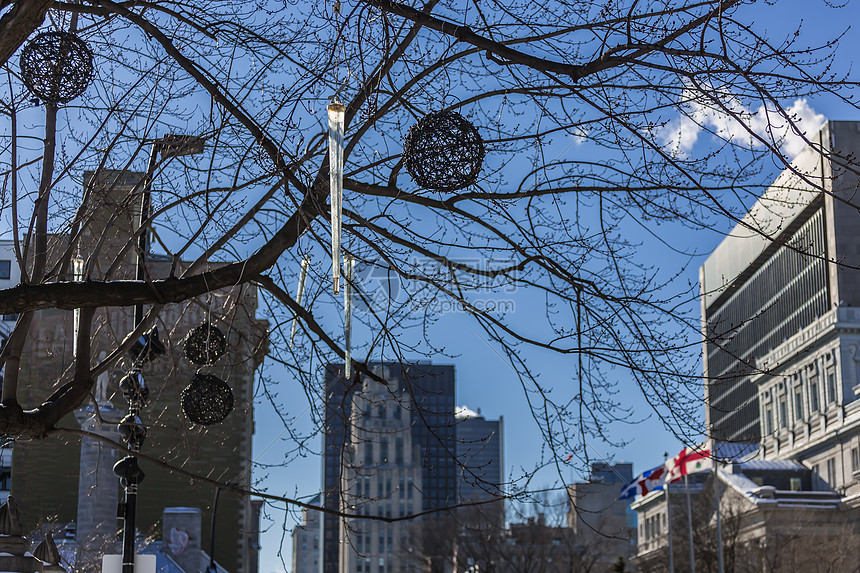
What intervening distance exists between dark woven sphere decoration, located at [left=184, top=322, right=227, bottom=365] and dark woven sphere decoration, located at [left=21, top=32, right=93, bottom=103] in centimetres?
250

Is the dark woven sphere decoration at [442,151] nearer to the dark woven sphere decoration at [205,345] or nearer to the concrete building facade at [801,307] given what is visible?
the dark woven sphere decoration at [205,345]

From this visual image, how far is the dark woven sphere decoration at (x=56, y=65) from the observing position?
934 cm

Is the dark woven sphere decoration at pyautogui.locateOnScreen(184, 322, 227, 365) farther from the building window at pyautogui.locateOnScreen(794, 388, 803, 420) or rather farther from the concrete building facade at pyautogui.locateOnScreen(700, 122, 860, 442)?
the building window at pyautogui.locateOnScreen(794, 388, 803, 420)

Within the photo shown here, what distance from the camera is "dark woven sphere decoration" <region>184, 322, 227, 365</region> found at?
35.4ft

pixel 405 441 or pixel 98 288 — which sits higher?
pixel 405 441

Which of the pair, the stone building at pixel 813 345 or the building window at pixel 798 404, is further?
the building window at pixel 798 404

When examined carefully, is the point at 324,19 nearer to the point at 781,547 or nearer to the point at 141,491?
the point at 141,491

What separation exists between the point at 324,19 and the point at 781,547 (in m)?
50.1

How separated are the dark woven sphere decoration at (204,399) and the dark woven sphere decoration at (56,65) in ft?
9.57

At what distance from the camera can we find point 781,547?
5412cm

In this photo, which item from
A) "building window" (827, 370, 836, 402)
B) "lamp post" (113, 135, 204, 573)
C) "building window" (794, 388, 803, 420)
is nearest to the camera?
"lamp post" (113, 135, 204, 573)

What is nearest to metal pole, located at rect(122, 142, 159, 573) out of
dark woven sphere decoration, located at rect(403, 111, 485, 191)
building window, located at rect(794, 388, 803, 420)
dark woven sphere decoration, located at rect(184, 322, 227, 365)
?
dark woven sphere decoration, located at rect(184, 322, 227, 365)

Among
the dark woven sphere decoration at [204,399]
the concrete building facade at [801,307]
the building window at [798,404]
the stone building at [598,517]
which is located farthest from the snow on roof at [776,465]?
the dark woven sphere decoration at [204,399]

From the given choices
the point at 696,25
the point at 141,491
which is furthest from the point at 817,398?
the point at 696,25
